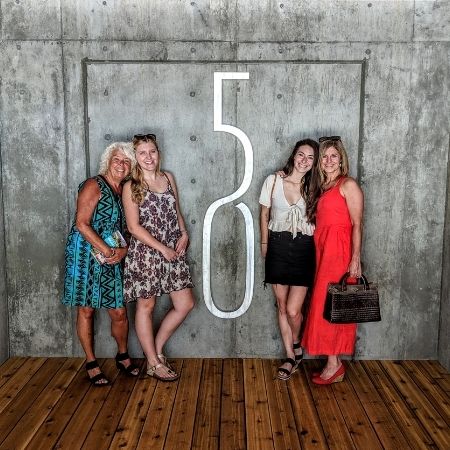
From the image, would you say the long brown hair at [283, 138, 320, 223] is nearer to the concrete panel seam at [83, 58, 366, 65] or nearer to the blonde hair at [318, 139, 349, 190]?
the blonde hair at [318, 139, 349, 190]

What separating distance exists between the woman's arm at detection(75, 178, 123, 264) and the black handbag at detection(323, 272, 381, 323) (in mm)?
1612

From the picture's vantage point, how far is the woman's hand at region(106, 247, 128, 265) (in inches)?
160

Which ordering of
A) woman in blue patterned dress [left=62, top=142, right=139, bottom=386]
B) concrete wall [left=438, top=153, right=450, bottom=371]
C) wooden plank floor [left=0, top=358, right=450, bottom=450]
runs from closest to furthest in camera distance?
wooden plank floor [left=0, top=358, right=450, bottom=450] → woman in blue patterned dress [left=62, top=142, right=139, bottom=386] → concrete wall [left=438, top=153, right=450, bottom=371]

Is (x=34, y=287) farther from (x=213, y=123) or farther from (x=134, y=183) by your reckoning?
(x=213, y=123)

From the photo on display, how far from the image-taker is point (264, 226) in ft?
14.2

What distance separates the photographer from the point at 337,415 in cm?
368

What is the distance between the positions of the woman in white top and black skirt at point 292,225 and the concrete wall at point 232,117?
0.27 meters

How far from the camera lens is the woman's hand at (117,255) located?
406 centimetres

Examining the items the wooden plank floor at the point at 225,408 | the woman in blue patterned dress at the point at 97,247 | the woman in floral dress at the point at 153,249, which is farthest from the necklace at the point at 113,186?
the wooden plank floor at the point at 225,408

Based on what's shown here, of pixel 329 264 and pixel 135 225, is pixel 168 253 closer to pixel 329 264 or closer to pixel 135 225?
pixel 135 225

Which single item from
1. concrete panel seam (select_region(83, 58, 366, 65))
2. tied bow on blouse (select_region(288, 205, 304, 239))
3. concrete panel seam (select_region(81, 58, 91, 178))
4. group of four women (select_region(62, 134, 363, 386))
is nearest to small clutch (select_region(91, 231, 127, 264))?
group of four women (select_region(62, 134, 363, 386))

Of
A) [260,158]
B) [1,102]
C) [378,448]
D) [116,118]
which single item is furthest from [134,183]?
[378,448]

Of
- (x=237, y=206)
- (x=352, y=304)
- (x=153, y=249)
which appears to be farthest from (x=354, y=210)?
(x=153, y=249)

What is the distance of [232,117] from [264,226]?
0.90 m
